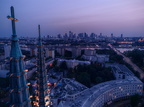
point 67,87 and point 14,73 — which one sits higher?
point 14,73

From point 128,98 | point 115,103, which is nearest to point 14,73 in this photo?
point 115,103

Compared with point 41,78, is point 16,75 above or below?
above

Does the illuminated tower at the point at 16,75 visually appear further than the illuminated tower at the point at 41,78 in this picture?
No

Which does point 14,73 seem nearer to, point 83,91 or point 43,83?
point 43,83

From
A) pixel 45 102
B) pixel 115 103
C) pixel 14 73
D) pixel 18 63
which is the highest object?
pixel 18 63

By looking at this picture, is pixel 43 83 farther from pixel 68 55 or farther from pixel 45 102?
pixel 68 55

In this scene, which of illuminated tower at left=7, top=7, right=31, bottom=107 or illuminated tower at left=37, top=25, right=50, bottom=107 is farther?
illuminated tower at left=37, top=25, right=50, bottom=107

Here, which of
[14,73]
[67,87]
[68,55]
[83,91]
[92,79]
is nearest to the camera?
[14,73]

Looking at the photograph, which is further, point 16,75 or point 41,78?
point 41,78

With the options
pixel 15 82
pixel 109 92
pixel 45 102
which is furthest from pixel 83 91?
pixel 15 82

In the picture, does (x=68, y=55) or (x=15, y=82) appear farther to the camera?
(x=68, y=55)

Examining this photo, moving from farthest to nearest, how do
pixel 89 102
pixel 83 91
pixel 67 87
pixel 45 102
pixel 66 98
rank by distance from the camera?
pixel 67 87, pixel 83 91, pixel 66 98, pixel 89 102, pixel 45 102
